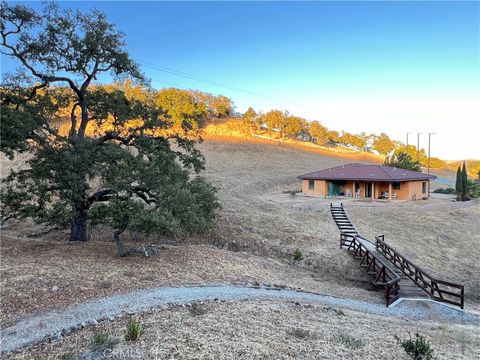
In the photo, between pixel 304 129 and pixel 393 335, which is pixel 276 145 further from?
pixel 393 335

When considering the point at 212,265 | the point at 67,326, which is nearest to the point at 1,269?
the point at 67,326

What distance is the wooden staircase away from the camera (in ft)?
48.4

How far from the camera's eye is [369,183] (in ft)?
124

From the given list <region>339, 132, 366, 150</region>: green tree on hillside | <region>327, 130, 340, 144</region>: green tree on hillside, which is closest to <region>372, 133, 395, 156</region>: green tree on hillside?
<region>339, 132, 366, 150</region>: green tree on hillside

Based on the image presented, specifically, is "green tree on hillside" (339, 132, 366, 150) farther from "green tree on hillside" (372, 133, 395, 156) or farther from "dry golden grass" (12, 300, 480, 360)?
"dry golden grass" (12, 300, 480, 360)

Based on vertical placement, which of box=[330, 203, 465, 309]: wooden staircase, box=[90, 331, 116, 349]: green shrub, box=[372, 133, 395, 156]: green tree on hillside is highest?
box=[372, 133, 395, 156]: green tree on hillside

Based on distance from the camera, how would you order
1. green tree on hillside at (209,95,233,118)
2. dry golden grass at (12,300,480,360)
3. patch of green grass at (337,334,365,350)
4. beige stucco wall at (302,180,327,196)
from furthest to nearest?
1. green tree on hillside at (209,95,233,118)
2. beige stucco wall at (302,180,327,196)
3. patch of green grass at (337,334,365,350)
4. dry golden grass at (12,300,480,360)

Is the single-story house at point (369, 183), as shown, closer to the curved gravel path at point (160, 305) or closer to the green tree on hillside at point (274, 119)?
the curved gravel path at point (160, 305)

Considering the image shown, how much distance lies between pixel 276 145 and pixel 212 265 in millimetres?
62043

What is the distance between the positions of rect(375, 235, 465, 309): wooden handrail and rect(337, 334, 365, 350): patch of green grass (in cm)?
884

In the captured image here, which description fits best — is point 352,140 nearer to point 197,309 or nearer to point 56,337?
point 197,309

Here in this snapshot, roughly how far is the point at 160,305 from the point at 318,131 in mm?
82709

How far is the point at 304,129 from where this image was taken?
8612 centimetres

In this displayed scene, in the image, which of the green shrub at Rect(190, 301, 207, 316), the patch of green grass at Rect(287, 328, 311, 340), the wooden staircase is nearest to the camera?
the patch of green grass at Rect(287, 328, 311, 340)
